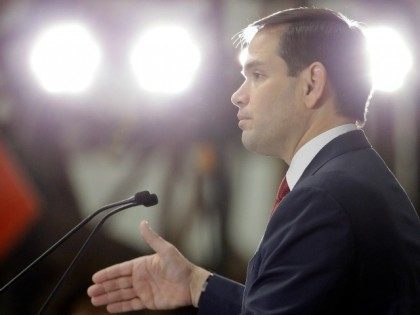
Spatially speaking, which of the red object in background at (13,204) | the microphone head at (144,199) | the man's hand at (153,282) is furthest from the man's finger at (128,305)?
the red object in background at (13,204)

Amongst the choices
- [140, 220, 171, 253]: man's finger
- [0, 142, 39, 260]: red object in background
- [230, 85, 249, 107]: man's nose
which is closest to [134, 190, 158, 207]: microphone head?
[140, 220, 171, 253]: man's finger

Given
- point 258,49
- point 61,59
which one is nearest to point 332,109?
point 258,49

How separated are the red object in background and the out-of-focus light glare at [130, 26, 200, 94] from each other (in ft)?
2.37

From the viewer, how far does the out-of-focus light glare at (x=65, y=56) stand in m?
2.48

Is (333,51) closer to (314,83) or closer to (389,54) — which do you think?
(314,83)

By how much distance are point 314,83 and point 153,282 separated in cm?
53

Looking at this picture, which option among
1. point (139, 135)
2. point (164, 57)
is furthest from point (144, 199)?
point (139, 135)

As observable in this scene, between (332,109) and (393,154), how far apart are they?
6.48 ft

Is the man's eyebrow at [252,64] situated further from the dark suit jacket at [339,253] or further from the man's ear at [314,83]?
the dark suit jacket at [339,253]

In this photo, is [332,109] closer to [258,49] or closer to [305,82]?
[305,82]

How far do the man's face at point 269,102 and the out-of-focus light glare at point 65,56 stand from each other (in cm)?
134

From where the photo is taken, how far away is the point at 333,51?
3.99 ft

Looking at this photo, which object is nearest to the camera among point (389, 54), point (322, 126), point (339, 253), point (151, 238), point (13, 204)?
point (339, 253)

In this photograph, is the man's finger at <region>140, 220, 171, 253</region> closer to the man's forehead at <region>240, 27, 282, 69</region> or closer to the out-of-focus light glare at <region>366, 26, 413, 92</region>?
the man's forehead at <region>240, 27, 282, 69</region>
